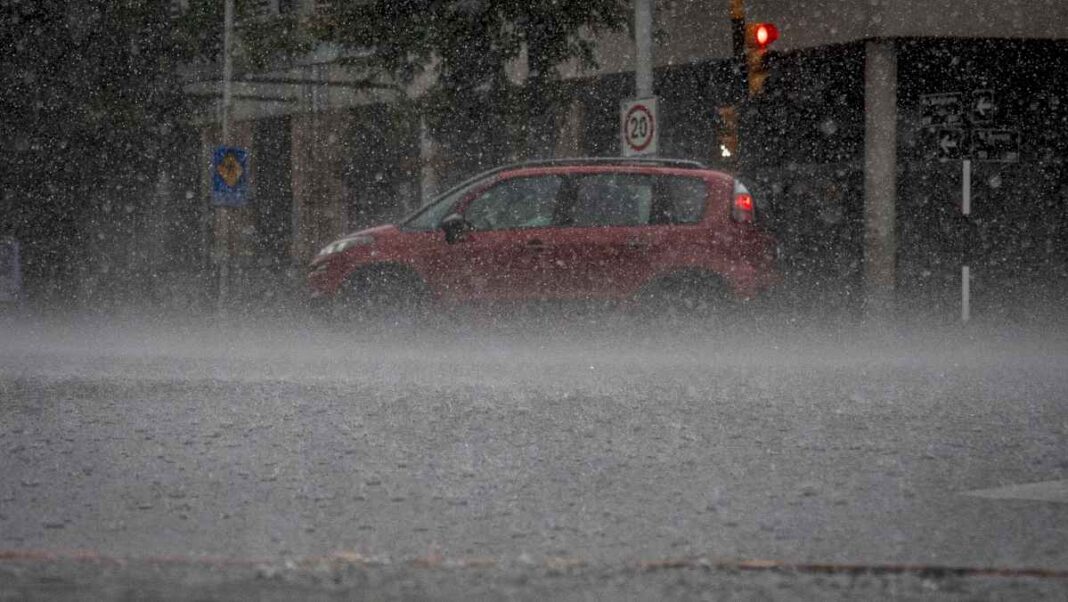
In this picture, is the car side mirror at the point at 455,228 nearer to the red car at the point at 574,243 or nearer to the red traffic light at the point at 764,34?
the red car at the point at 574,243

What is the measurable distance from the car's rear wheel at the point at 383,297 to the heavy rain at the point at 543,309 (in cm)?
4

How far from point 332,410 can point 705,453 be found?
8.97 ft

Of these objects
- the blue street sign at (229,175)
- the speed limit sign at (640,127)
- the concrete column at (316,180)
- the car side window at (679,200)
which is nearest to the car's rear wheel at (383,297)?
the car side window at (679,200)

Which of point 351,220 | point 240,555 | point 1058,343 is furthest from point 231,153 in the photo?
point 240,555

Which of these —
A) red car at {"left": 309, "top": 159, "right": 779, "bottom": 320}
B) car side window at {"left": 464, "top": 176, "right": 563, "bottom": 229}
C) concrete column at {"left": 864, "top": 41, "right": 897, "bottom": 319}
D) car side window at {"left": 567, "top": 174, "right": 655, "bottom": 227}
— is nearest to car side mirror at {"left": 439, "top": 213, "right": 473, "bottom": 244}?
red car at {"left": 309, "top": 159, "right": 779, "bottom": 320}

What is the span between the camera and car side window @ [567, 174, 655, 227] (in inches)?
594

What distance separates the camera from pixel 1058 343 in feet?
53.3

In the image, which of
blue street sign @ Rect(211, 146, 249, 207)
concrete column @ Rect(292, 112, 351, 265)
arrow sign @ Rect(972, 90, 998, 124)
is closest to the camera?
arrow sign @ Rect(972, 90, 998, 124)

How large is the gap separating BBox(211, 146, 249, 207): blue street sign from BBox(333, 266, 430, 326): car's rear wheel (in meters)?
8.49

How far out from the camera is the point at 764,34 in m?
17.5

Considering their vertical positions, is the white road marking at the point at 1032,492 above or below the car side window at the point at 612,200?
below

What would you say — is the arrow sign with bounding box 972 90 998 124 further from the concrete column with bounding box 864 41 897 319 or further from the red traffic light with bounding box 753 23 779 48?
the red traffic light with bounding box 753 23 779 48

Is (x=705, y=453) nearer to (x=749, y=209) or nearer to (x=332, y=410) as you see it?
(x=332, y=410)

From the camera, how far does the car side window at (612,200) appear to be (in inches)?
594
